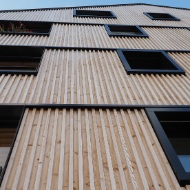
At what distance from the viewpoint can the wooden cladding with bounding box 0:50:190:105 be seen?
18.6 ft

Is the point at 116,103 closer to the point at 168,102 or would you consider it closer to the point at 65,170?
the point at 168,102

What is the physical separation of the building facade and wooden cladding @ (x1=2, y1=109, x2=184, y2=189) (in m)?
0.02

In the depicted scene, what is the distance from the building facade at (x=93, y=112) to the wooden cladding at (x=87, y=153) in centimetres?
2

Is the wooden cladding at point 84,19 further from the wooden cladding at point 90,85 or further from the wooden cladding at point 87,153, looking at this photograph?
the wooden cladding at point 87,153

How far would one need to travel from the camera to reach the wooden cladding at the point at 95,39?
8875 millimetres

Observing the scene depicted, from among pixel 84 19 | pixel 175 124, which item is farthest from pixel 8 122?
pixel 84 19

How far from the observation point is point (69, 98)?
223 inches

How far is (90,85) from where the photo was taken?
20.6 feet

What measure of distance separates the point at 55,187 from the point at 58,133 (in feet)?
4.05

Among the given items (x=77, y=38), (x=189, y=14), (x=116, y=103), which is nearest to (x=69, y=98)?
(x=116, y=103)

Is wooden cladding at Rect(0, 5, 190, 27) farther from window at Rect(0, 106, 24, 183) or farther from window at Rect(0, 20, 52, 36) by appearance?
window at Rect(0, 106, 24, 183)

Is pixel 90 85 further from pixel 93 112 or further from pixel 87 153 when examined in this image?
pixel 87 153

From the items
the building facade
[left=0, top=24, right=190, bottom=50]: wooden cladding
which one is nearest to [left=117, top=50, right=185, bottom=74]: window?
the building facade

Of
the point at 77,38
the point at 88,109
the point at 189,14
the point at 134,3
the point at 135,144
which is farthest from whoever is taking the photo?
the point at 134,3
